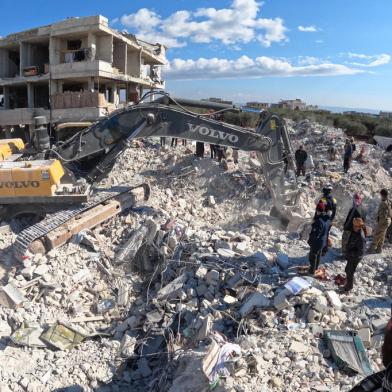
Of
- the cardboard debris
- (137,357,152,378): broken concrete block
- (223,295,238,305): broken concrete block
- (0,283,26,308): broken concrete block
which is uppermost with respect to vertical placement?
(223,295,238,305): broken concrete block

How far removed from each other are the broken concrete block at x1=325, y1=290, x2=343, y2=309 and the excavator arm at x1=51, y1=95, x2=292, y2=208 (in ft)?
12.8

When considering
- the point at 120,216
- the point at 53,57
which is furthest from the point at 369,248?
the point at 53,57

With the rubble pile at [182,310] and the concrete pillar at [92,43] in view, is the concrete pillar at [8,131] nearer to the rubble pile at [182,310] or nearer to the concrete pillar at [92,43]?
the concrete pillar at [92,43]

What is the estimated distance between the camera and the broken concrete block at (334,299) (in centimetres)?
562

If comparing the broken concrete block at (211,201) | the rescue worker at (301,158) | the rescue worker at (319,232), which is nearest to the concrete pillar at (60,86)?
the rescue worker at (301,158)

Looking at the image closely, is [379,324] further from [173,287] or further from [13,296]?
[13,296]

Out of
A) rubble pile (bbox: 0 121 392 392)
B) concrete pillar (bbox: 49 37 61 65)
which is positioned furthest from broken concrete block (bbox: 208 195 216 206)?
concrete pillar (bbox: 49 37 61 65)

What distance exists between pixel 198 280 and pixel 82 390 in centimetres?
237

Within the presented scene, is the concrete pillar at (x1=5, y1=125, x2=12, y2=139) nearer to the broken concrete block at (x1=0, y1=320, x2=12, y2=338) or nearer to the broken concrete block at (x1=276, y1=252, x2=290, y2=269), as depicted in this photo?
the broken concrete block at (x1=0, y1=320, x2=12, y2=338)

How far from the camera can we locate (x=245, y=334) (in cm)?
529

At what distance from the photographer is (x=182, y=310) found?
6.06 meters

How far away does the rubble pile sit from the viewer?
461 cm

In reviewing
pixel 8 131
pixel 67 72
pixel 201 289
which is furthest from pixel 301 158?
pixel 8 131

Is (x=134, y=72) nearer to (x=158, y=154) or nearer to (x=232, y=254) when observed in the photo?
(x=158, y=154)
